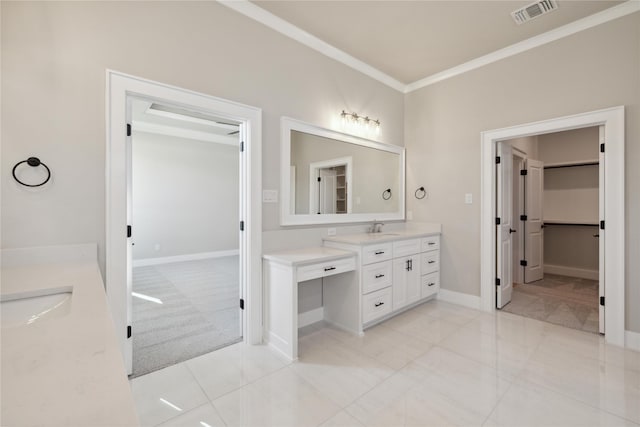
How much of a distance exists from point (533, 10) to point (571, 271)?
431 centimetres

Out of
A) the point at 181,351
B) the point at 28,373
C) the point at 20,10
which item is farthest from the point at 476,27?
the point at 181,351

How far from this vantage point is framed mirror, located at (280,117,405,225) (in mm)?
2832

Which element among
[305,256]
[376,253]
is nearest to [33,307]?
[305,256]

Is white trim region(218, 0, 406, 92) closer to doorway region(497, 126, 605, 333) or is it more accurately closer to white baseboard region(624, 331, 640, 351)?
doorway region(497, 126, 605, 333)

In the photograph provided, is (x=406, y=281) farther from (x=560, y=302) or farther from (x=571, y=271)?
(x=571, y=271)

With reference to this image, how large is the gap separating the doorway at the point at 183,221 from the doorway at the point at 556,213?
4.25 m

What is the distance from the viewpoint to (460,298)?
3580 mm

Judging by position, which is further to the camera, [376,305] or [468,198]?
[468,198]

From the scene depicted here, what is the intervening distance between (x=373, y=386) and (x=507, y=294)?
250cm

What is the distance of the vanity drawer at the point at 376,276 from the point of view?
278 cm

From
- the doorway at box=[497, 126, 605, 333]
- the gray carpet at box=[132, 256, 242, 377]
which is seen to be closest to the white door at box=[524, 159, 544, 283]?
the doorway at box=[497, 126, 605, 333]

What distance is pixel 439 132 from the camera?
378 cm

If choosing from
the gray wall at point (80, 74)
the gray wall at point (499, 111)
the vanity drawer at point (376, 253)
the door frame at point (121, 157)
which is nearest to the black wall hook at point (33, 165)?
the gray wall at point (80, 74)

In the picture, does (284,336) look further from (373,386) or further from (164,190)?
(164,190)
